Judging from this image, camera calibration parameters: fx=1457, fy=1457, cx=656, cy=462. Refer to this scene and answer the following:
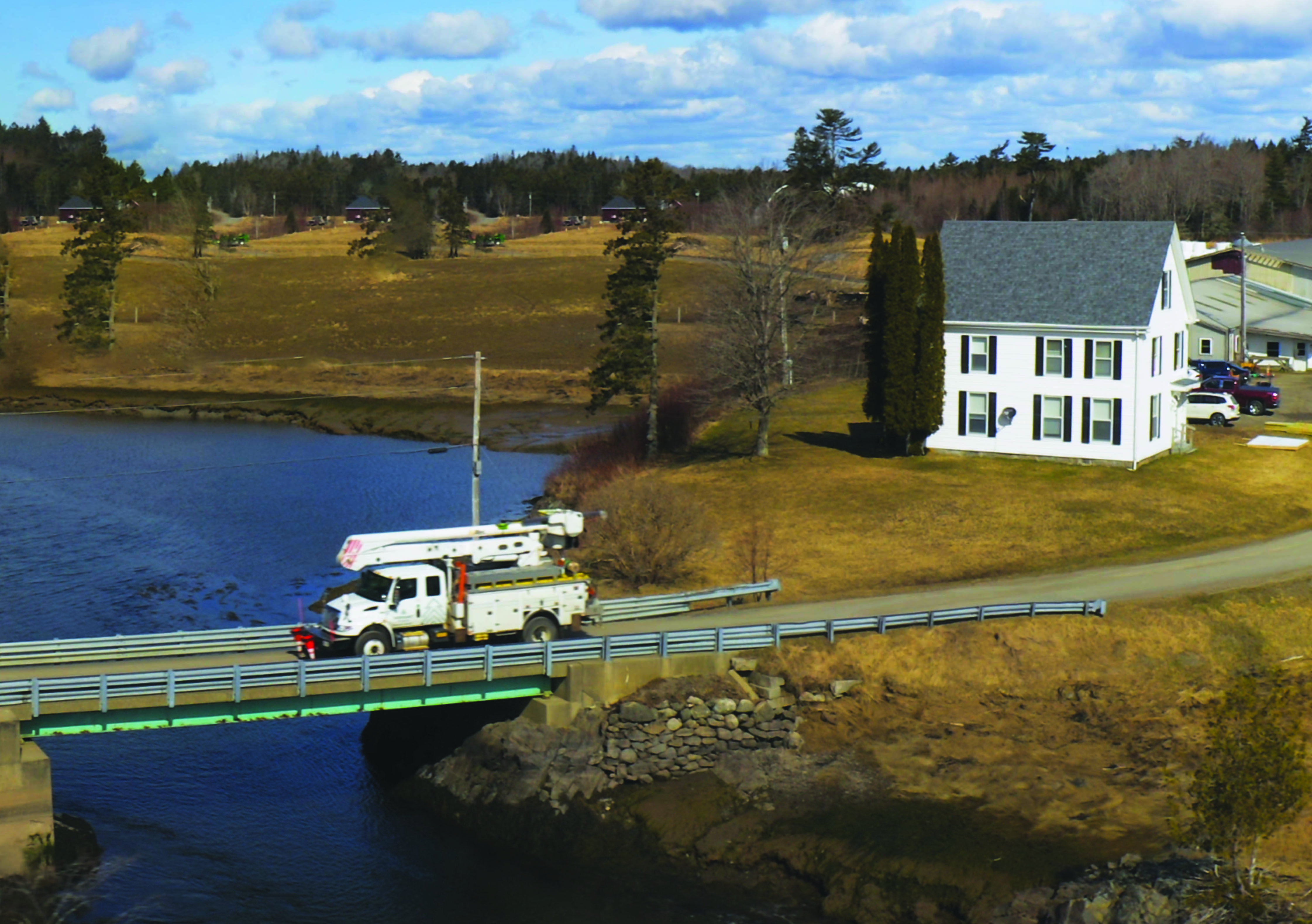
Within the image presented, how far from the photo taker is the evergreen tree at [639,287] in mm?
68375

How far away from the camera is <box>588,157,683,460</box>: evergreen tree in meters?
68.4

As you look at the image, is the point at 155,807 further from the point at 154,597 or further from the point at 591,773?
the point at 154,597

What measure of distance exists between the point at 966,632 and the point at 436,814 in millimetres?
14105

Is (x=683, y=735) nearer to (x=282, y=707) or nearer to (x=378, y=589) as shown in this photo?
(x=378, y=589)

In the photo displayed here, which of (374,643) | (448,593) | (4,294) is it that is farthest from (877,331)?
(4,294)

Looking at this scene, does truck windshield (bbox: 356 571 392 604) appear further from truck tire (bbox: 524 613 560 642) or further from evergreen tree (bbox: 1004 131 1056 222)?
evergreen tree (bbox: 1004 131 1056 222)

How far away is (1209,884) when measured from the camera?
25.8 m

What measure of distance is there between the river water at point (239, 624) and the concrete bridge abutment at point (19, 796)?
5.72 feet

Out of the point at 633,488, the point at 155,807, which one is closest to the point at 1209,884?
the point at 155,807

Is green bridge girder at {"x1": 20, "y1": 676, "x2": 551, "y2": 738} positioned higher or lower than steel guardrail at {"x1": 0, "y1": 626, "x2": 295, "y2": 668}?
lower

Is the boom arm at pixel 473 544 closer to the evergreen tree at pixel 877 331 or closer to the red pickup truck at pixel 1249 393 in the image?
the evergreen tree at pixel 877 331

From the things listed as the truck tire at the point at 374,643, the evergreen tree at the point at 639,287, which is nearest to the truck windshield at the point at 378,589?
the truck tire at the point at 374,643

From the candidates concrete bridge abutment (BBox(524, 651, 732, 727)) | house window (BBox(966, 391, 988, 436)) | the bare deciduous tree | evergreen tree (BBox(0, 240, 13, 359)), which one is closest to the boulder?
concrete bridge abutment (BBox(524, 651, 732, 727))

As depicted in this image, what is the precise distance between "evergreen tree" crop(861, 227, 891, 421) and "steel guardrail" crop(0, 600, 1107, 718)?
71.7 ft
